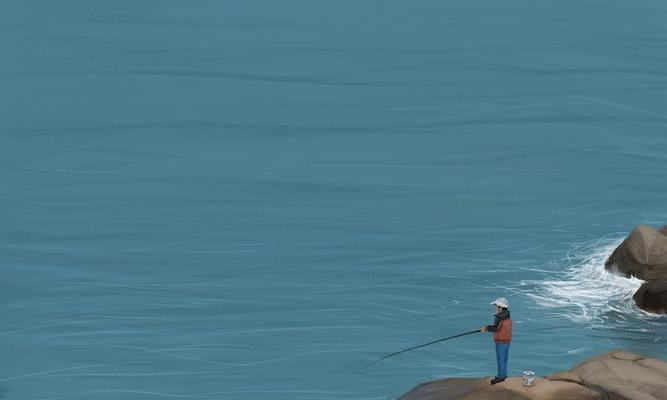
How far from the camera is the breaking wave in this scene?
47.4 m

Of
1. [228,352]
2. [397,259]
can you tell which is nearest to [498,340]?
[228,352]

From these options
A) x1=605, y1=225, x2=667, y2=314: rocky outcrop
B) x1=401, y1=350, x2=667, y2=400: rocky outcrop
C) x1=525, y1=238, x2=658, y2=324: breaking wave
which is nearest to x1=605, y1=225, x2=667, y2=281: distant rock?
x1=605, y1=225, x2=667, y2=314: rocky outcrop

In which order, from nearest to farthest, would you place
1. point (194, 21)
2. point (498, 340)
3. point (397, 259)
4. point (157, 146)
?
1. point (498, 340)
2. point (397, 259)
3. point (157, 146)
4. point (194, 21)

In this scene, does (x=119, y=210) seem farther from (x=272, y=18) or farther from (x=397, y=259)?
(x=272, y=18)

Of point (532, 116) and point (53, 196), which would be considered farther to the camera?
point (532, 116)

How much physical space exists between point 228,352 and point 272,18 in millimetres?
32130

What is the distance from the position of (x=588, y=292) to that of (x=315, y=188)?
1219cm

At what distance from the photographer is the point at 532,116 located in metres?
65.5

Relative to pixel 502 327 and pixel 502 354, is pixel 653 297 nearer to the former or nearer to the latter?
pixel 502 354

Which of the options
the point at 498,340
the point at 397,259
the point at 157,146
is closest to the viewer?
the point at 498,340

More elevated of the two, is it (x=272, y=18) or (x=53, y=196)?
(x=272, y=18)

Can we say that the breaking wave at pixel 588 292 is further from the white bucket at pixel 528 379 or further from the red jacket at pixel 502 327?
the red jacket at pixel 502 327

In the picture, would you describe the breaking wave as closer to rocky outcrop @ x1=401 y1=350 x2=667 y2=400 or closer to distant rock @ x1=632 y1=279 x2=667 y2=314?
distant rock @ x1=632 y1=279 x2=667 y2=314

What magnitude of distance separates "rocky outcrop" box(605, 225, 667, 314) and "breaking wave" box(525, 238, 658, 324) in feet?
0.80
